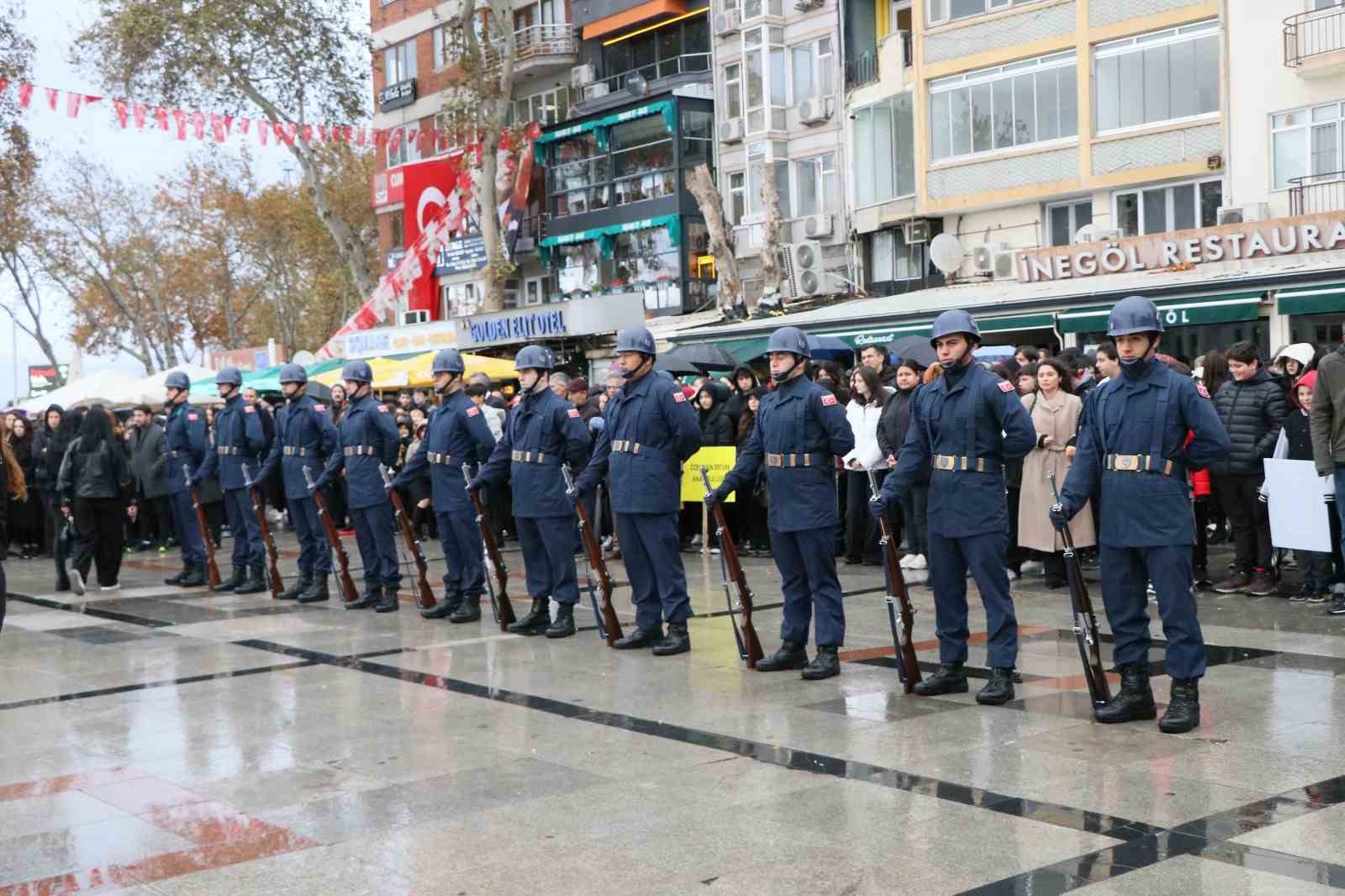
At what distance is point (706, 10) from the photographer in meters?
38.8

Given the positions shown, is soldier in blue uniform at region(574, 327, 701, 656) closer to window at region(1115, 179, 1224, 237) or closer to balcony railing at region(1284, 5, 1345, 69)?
balcony railing at region(1284, 5, 1345, 69)

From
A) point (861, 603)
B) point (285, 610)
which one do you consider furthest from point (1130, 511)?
point (285, 610)

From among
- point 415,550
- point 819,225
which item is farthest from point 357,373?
point 819,225

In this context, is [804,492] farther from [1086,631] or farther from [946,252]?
[946,252]

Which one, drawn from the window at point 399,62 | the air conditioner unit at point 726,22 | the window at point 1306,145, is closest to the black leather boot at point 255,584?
the window at point 1306,145

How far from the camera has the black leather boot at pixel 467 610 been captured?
39.7 ft

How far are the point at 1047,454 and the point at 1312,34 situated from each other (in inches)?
573

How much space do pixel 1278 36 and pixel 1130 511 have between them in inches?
751

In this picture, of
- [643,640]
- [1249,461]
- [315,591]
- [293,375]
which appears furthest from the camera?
[315,591]

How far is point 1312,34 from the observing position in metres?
23.2

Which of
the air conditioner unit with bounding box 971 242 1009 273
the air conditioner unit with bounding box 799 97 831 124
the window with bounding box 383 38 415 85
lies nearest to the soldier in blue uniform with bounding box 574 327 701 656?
the air conditioner unit with bounding box 971 242 1009 273

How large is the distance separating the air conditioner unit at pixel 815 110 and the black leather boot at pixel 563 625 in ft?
82.7

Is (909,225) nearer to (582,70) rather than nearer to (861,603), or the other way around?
(582,70)

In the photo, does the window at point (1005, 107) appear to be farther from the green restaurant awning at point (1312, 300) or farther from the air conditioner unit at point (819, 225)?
the green restaurant awning at point (1312, 300)
